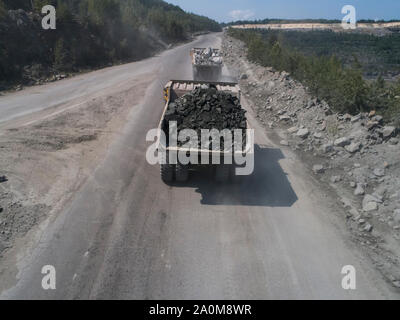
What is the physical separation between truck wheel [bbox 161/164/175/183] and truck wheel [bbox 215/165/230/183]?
1.09m

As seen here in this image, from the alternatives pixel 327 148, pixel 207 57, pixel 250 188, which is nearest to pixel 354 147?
pixel 327 148

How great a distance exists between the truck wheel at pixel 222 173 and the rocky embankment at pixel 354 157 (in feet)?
9.15

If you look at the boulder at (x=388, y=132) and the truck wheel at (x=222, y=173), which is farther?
the boulder at (x=388, y=132)

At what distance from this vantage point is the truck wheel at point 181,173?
698 centimetres

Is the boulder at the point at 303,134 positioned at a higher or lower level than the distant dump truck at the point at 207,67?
lower

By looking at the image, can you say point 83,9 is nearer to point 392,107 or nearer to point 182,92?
point 182,92

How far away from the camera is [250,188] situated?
7.46 m

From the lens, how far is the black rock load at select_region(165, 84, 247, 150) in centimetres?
731
